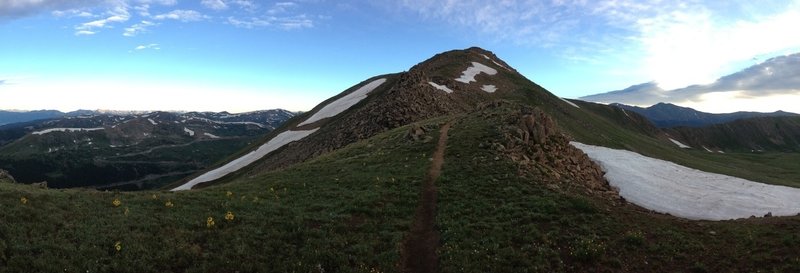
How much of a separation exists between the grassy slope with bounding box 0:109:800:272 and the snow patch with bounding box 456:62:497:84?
198 feet

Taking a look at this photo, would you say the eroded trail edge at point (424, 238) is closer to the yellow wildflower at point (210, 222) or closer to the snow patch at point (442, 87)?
the yellow wildflower at point (210, 222)

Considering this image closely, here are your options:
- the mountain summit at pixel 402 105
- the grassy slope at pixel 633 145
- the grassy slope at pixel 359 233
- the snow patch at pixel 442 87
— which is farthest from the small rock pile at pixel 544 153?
the snow patch at pixel 442 87

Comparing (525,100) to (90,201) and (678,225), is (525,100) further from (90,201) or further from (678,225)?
(90,201)

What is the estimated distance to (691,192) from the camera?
36.8 metres

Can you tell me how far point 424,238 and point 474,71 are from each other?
7804cm

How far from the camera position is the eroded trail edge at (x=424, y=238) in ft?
60.9

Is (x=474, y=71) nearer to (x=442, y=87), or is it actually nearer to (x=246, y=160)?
(x=442, y=87)

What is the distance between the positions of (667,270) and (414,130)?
27205 mm

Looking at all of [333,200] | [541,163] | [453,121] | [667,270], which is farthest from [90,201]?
[453,121]

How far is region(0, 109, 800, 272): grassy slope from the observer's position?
1652 cm

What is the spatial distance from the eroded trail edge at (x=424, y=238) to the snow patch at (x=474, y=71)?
5908 cm

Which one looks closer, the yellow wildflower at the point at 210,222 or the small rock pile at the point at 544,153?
the yellow wildflower at the point at 210,222

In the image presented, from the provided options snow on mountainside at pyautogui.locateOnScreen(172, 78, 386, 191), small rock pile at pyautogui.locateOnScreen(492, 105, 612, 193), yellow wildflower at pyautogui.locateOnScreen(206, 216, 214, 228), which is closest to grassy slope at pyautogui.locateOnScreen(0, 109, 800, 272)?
yellow wildflower at pyautogui.locateOnScreen(206, 216, 214, 228)

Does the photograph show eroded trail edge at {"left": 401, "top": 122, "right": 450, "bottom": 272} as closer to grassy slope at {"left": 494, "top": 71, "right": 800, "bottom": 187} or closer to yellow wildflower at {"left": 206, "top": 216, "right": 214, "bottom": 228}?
yellow wildflower at {"left": 206, "top": 216, "right": 214, "bottom": 228}
